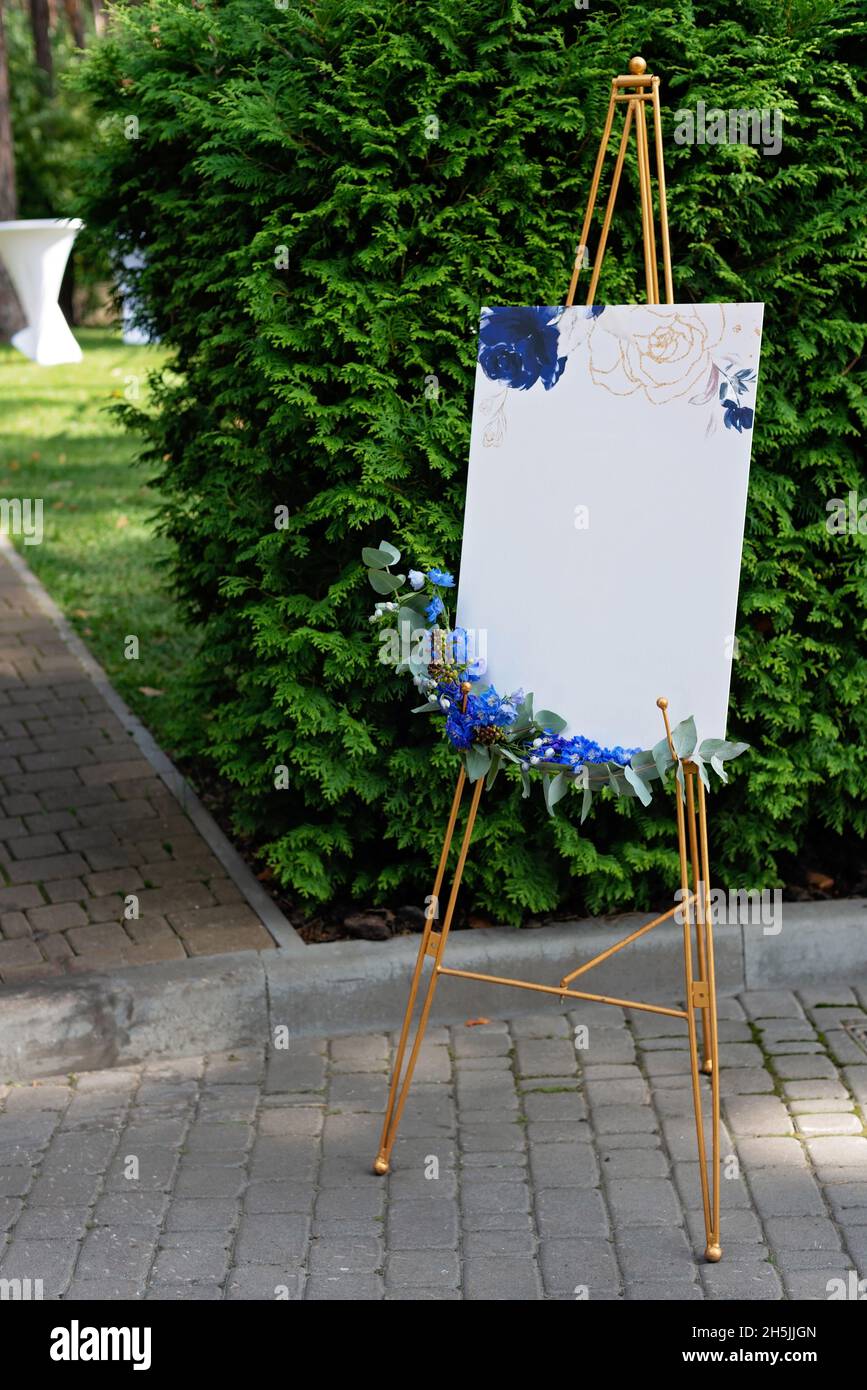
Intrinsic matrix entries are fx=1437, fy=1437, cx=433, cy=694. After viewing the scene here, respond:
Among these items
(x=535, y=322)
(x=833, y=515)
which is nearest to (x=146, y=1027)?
(x=535, y=322)

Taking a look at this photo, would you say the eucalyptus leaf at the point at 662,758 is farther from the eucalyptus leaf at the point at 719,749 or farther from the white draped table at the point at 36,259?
the white draped table at the point at 36,259

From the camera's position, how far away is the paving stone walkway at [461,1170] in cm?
335

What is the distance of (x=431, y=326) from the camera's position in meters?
4.35

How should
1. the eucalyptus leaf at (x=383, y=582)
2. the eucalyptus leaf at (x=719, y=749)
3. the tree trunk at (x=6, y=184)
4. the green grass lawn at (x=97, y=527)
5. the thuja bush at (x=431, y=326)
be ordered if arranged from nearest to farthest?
the eucalyptus leaf at (x=719, y=749) → the eucalyptus leaf at (x=383, y=582) → the thuja bush at (x=431, y=326) → the green grass lawn at (x=97, y=527) → the tree trunk at (x=6, y=184)

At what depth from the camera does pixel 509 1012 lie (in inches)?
182

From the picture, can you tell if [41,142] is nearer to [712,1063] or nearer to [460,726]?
[460,726]

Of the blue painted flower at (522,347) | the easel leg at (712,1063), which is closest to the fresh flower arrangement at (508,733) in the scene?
the easel leg at (712,1063)

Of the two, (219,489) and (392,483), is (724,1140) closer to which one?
(392,483)

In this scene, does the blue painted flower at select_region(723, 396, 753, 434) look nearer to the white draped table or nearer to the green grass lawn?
the green grass lawn

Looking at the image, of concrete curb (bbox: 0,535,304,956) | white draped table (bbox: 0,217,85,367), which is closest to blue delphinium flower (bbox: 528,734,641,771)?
concrete curb (bbox: 0,535,304,956)

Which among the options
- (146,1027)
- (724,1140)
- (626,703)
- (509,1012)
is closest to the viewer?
(626,703)

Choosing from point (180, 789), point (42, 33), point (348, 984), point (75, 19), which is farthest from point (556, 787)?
point (75, 19)

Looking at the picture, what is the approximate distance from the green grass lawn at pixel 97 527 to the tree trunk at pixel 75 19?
11561 millimetres
